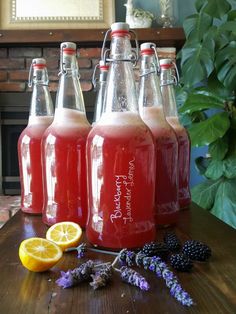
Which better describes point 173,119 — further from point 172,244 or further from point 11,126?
point 11,126

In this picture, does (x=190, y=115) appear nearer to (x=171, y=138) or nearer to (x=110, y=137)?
(x=171, y=138)

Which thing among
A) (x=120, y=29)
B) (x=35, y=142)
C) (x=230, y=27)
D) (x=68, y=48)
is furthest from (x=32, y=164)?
(x=230, y=27)

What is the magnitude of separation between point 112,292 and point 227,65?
5.11ft

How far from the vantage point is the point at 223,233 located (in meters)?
0.65

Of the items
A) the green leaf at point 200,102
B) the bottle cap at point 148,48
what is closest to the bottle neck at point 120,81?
the bottle cap at point 148,48

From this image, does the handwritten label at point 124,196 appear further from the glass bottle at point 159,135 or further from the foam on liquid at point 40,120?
the foam on liquid at point 40,120

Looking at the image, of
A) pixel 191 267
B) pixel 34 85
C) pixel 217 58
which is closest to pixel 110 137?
pixel 191 267

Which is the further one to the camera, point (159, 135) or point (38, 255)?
point (159, 135)

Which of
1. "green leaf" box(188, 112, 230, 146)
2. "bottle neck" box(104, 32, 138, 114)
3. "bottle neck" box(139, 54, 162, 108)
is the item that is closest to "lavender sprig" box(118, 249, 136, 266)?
"bottle neck" box(104, 32, 138, 114)

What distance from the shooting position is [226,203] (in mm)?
1718

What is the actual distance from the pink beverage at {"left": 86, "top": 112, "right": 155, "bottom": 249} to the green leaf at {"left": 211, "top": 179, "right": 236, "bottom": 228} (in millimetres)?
1244

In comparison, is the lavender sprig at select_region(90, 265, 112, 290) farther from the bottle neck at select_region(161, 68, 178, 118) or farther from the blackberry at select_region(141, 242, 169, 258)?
the bottle neck at select_region(161, 68, 178, 118)

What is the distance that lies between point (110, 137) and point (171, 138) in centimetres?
20

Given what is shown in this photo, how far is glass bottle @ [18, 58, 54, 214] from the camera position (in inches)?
30.9
